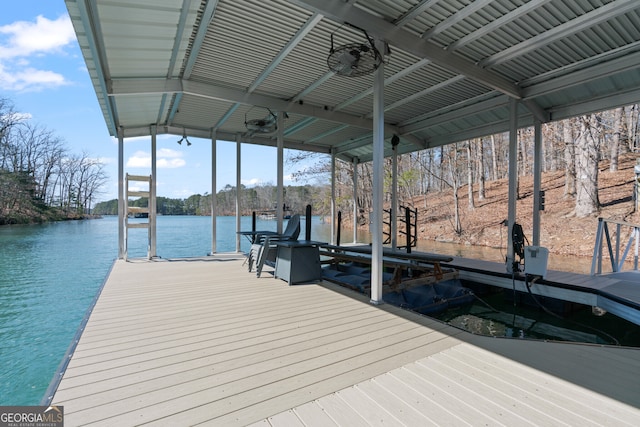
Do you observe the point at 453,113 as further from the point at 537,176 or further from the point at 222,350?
the point at 222,350

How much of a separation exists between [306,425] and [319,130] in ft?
23.1

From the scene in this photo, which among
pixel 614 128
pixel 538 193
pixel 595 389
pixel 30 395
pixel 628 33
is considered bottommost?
pixel 30 395

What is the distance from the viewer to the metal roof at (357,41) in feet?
10.1

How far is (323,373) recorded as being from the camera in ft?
6.18

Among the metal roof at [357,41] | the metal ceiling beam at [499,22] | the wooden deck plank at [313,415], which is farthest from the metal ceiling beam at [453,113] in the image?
the wooden deck plank at [313,415]

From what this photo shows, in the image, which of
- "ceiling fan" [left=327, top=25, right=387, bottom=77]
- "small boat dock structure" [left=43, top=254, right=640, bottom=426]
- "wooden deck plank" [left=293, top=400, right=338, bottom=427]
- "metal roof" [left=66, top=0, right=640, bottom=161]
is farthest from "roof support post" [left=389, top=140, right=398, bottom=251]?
"wooden deck plank" [left=293, top=400, right=338, bottom=427]

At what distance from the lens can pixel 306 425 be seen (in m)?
1.40

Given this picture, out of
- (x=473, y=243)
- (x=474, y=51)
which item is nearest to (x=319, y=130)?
(x=474, y=51)

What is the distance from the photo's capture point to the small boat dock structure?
1.49 meters

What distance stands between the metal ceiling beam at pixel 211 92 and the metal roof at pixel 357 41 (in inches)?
0.7

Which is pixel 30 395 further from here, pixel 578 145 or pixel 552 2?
pixel 578 145

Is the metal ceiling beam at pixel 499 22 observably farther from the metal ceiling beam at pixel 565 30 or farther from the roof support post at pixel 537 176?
the roof support post at pixel 537 176

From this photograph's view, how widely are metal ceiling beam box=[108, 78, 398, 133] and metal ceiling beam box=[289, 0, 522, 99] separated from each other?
2729 mm

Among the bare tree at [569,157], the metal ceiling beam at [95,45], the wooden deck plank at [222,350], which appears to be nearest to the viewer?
the wooden deck plank at [222,350]
